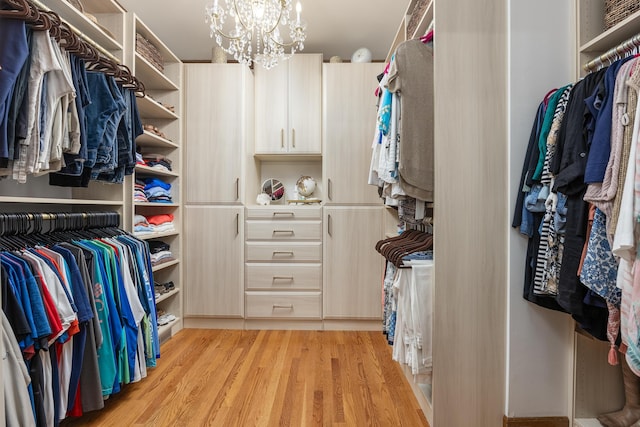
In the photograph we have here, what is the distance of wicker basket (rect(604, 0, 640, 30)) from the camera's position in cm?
126

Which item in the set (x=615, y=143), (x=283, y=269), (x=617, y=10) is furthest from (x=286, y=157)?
(x=615, y=143)

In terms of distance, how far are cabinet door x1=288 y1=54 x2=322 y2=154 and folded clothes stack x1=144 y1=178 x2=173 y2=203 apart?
1102mm

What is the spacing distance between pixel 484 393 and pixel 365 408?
1.95 ft

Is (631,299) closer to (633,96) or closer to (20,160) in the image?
(633,96)

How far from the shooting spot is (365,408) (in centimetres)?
181

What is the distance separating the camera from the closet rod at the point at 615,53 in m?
1.16

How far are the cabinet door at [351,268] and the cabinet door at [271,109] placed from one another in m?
0.81

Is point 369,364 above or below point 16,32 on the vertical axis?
below

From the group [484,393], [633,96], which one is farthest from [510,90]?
[484,393]

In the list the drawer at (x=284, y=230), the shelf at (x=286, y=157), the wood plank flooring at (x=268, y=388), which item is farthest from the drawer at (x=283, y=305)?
the shelf at (x=286, y=157)

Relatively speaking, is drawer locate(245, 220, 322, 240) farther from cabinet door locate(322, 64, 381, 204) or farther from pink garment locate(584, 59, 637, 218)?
pink garment locate(584, 59, 637, 218)

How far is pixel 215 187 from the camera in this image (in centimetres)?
298

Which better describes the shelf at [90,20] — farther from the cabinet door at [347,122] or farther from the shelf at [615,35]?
the shelf at [615,35]

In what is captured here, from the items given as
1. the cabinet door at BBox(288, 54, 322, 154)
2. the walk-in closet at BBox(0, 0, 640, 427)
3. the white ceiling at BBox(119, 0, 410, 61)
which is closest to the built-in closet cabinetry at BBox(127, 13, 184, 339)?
the walk-in closet at BBox(0, 0, 640, 427)
